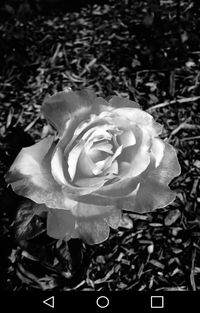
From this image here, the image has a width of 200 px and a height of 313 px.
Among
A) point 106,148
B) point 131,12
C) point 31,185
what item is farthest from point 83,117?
point 131,12

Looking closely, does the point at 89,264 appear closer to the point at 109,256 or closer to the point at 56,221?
the point at 109,256

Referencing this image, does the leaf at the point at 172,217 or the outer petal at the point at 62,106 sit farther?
the leaf at the point at 172,217

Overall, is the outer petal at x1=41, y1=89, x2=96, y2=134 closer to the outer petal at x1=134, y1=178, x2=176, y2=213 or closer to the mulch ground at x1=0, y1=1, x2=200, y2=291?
the outer petal at x1=134, y1=178, x2=176, y2=213

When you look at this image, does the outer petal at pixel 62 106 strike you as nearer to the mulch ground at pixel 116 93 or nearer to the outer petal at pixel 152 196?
the outer petal at pixel 152 196

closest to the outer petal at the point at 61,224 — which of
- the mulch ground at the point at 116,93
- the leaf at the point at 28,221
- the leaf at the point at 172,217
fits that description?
the leaf at the point at 28,221

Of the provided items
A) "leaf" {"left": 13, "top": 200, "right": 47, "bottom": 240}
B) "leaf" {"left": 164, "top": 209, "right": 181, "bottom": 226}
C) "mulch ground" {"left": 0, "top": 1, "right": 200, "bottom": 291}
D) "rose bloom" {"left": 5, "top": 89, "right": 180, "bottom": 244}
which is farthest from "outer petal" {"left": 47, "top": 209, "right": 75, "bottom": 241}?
"leaf" {"left": 164, "top": 209, "right": 181, "bottom": 226}

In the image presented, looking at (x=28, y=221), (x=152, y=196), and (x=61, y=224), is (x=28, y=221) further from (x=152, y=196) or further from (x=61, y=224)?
(x=152, y=196)
